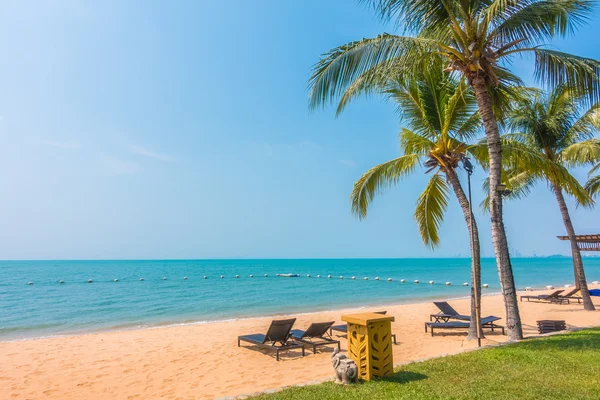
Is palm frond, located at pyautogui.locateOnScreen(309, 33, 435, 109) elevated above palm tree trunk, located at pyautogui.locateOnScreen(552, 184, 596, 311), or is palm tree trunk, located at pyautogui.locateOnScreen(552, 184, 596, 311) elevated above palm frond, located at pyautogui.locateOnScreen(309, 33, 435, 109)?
palm frond, located at pyautogui.locateOnScreen(309, 33, 435, 109)

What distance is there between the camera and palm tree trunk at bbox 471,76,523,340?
24.8 ft

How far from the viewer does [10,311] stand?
77.9ft

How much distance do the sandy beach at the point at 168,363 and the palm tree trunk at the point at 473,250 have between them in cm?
72

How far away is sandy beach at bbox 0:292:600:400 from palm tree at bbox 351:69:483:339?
9.30 feet

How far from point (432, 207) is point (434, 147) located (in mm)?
2407

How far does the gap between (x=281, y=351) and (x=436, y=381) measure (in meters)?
4.64

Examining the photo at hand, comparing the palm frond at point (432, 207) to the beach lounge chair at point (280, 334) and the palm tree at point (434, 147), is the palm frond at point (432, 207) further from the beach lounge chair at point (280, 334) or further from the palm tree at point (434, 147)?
the beach lounge chair at point (280, 334)

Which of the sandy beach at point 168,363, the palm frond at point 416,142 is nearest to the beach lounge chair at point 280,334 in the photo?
the sandy beach at point 168,363

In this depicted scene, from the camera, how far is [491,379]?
4.96 meters

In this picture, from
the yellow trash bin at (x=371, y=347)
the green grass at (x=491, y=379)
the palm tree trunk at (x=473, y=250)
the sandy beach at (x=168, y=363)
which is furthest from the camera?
the palm tree trunk at (x=473, y=250)

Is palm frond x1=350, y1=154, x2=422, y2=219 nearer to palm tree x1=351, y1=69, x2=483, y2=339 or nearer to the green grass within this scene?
palm tree x1=351, y1=69, x2=483, y2=339

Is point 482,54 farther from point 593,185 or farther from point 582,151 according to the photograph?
point 593,185

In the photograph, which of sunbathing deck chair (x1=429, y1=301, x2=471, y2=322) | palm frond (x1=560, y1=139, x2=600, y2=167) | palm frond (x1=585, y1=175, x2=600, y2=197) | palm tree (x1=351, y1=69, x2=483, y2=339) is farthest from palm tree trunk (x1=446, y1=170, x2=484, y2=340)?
palm frond (x1=585, y1=175, x2=600, y2=197)

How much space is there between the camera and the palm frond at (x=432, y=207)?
11.1 metres
